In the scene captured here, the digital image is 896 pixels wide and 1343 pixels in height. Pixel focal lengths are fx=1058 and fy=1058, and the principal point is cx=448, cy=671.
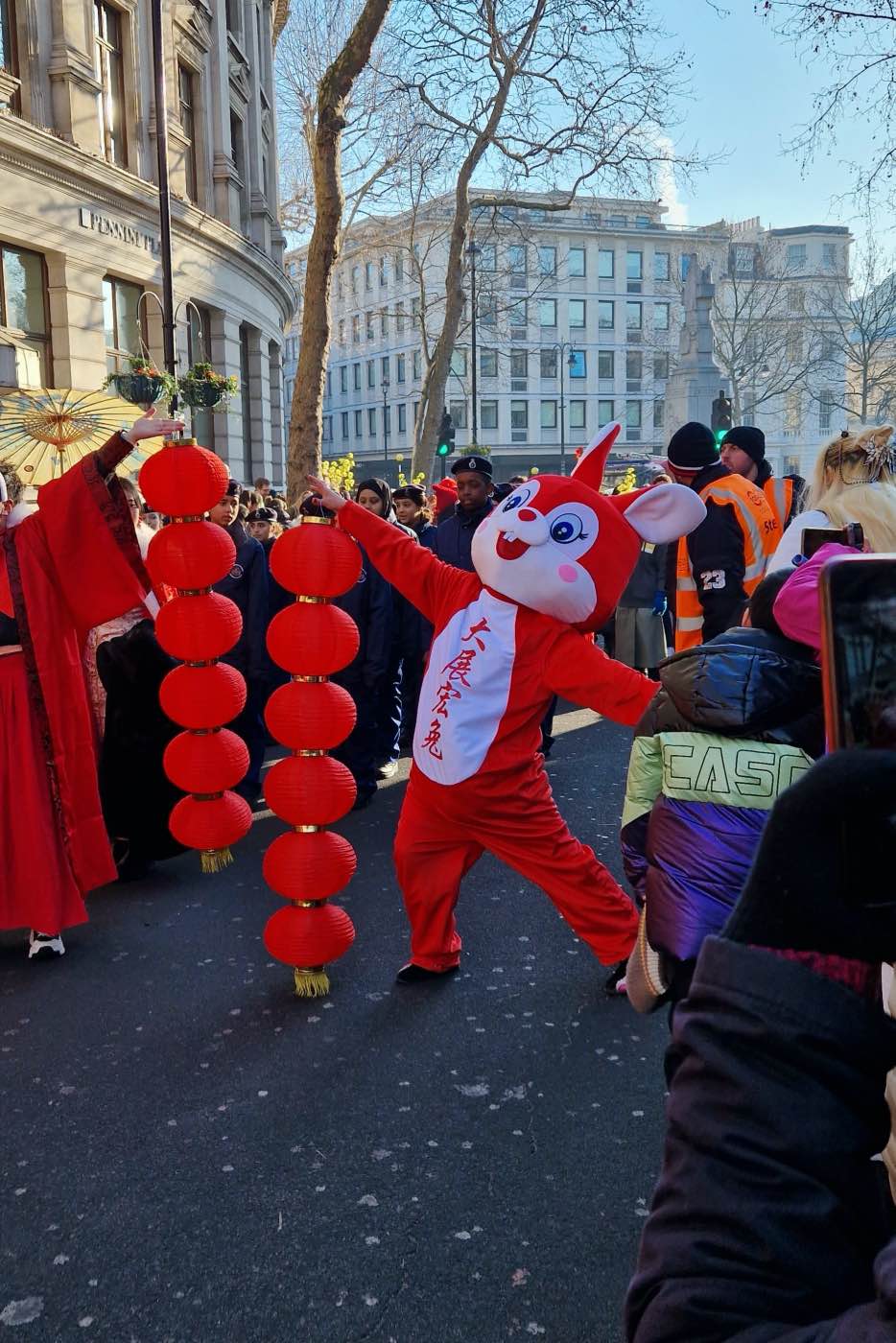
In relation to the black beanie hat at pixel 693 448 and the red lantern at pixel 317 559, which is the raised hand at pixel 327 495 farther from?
the black beanie hat at pixel 693 448

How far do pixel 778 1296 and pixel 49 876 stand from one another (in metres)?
4.01

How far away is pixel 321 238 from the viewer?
13.8 m

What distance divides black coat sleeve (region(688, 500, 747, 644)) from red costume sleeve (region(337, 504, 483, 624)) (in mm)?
2550

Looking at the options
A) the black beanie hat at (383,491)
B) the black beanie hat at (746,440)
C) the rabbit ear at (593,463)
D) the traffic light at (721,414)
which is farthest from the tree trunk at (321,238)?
the rabbit ear at (593,463)

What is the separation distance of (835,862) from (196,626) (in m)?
3.71

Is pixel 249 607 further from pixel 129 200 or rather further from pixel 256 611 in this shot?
pixel 129 200

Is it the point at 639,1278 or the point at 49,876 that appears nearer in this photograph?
the point at 639,1278

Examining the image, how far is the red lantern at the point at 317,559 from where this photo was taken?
12.4 ft

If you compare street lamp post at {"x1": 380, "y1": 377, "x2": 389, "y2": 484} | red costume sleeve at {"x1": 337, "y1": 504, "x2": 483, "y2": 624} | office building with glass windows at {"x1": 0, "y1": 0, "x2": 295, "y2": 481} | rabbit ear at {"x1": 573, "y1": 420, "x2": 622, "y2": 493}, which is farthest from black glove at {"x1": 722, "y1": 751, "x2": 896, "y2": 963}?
street lamp post at {"x1": 380, "y1": 377, "x2": 389, "y2": 484}

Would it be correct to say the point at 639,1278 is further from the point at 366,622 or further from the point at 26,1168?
the point at 366,622

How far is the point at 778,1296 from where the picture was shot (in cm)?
79

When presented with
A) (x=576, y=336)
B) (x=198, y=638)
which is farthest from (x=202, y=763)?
(x=576, y=336)

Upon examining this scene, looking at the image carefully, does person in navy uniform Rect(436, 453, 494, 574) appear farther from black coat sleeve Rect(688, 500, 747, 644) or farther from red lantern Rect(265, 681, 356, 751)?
red lantern Rect(265, 681, 356, 751)

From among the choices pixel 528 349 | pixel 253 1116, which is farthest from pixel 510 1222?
pixel 528 349
